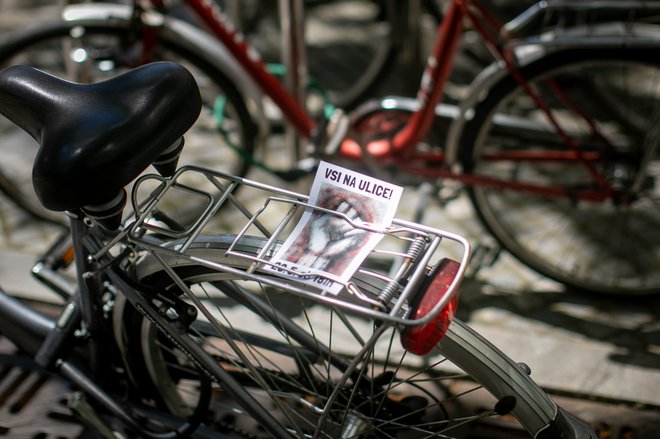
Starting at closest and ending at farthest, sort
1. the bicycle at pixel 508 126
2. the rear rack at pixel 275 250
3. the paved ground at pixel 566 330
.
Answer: the rear rack at pixel 275 250 < the paved ground at pixel 566 330 < the bicycle at pixel 508 126

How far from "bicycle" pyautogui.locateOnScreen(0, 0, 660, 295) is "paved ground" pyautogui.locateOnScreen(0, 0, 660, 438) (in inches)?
4.4

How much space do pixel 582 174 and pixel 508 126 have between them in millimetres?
539

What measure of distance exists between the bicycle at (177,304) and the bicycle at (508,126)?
97 cm

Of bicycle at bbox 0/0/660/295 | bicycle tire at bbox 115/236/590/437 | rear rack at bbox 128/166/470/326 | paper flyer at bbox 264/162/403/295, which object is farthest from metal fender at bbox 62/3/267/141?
paper flyer at bbox 264/162/403/295

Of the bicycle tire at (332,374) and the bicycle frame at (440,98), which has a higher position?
the bicycle frame at (440,98)

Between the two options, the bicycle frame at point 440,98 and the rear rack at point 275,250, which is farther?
the bicycle frame at point 440,98

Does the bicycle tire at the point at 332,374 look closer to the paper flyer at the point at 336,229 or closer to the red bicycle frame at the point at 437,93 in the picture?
the paper flyer at the point at 336,229

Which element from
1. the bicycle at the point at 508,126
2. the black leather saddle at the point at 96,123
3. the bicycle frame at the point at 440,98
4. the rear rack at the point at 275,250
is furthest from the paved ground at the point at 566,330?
the black leather saddle at the point at 96,123

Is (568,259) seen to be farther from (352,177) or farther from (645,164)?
(352,177)

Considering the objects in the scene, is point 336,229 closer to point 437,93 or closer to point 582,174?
point 437,93

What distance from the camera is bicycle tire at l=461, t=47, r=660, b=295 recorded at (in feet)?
9.30

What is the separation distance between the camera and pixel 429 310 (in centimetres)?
160

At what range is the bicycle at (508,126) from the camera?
109 inches

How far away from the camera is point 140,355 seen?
233 centimetres
